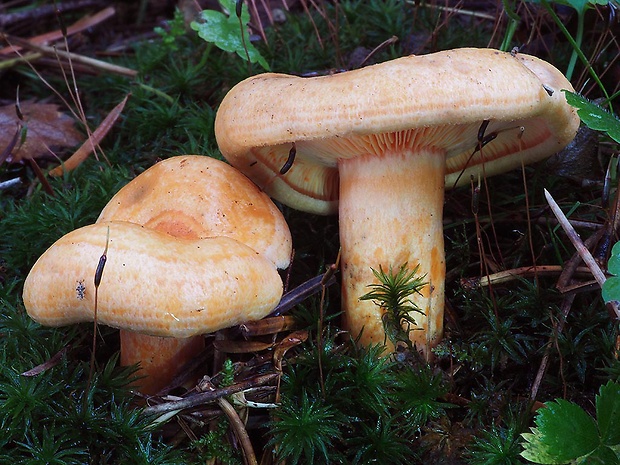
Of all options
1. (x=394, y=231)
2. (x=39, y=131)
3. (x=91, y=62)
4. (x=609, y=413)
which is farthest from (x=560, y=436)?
(x=91, y=62)

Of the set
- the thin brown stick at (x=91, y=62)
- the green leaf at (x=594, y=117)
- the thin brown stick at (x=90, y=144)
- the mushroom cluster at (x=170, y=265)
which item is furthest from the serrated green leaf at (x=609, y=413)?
the thin brown stick at (x=91, y=62)

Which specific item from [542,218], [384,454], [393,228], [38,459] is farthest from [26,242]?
[542,218]

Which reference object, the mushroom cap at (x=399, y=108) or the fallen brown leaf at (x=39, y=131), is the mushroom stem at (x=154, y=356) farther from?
the fallen brown leaf at (x=39, y=131)

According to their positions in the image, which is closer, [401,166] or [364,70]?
[364,70]

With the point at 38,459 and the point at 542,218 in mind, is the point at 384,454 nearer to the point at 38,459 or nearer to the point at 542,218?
the point at 38,459

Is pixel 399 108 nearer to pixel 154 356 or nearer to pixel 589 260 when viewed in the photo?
pixel 589 260

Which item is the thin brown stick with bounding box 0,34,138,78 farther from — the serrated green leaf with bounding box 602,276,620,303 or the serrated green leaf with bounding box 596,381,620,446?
the serrated green leaf with bounding box 596,381,620,446

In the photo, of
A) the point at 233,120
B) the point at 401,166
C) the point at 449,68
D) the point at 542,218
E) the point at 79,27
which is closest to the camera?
the point at 449,68

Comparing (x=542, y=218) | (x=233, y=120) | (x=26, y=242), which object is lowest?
(x=26, y=242)
